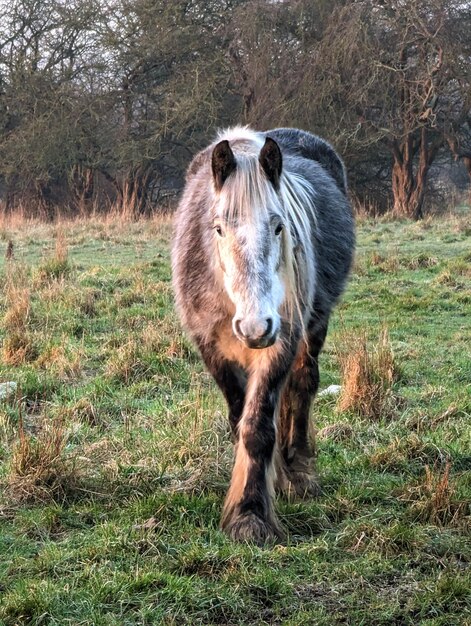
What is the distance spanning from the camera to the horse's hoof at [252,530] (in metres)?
3.24

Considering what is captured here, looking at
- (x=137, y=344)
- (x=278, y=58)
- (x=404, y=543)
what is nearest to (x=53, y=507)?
(x=404, y=543)

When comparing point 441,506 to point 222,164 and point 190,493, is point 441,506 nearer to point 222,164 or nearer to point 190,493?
point 190,493

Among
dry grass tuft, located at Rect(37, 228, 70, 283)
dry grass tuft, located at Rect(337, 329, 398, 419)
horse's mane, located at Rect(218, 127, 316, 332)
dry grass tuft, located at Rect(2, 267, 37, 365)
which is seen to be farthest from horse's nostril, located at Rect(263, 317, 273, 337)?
dry grass tuft, located at Rect(37, 228, 70, 283)

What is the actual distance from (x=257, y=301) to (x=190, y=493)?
1205mm

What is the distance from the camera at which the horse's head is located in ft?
9.79

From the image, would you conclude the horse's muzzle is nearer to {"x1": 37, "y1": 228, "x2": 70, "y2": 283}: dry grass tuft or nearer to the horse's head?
the horse's head

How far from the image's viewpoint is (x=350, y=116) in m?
18.5

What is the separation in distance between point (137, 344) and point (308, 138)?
7.21 ft

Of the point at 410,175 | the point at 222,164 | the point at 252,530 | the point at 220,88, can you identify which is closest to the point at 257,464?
the point at 252,530

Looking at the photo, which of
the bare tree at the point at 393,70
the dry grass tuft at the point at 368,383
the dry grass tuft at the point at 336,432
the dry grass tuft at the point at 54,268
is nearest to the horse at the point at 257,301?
the dry grass tuft at the point at 336,432

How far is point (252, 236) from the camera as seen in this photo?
311 cm

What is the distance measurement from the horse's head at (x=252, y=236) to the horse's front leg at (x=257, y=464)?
1.45 ft

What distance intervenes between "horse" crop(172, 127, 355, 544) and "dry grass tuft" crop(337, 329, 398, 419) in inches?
21.5

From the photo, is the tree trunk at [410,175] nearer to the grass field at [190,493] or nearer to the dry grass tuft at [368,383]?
the grass field at [190,493]
